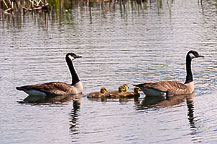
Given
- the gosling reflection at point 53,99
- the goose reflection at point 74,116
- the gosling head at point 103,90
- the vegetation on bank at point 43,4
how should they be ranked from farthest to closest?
the vegetation on bank at point 43,4 → the gosling reflection at point 53,99 → the gosling head at point 103,90 → the goose reflection at point 74,116

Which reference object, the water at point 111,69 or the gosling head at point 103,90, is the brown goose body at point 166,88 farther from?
the gosling head at point 103,90

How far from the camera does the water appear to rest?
13.4 meters

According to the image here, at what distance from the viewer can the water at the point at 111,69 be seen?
13.4m

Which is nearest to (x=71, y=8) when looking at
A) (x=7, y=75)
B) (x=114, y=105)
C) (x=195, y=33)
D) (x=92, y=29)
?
(x=92, y=29)

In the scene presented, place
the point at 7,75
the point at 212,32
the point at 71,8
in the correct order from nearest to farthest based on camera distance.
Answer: the point at 7,75, the point at 212,32, the point at 71,8

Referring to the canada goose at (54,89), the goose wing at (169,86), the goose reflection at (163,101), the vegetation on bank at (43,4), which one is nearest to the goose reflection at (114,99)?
the goose reflection at (163,101)

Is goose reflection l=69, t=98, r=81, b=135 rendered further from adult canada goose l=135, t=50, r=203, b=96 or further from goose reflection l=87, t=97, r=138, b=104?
adult canada goose l=135, t=50, r=203, b=96

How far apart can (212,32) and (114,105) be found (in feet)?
47.7

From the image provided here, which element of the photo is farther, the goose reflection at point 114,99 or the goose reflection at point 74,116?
the goose reflection at point 114,99

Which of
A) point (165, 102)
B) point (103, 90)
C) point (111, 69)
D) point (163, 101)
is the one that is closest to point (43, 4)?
point (111, 69)

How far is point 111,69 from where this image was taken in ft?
70.6

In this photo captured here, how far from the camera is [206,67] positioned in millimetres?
21422

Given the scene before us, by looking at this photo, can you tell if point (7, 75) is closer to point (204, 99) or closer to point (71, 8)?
point (204, 99)

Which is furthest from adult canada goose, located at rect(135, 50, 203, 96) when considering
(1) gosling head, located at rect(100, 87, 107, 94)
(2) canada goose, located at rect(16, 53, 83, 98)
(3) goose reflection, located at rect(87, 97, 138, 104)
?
(2) canada goose, located at rect(16, 53, 83, 98)
